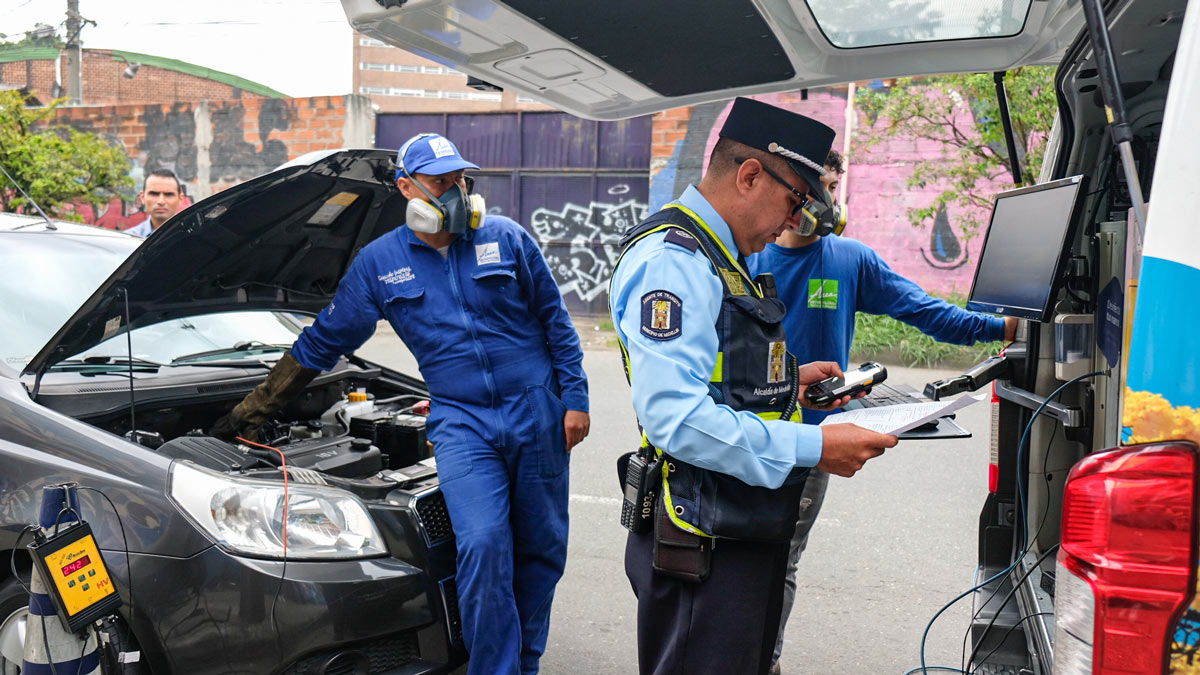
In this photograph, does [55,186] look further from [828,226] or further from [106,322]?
[828,226]

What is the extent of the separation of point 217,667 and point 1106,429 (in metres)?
2.39

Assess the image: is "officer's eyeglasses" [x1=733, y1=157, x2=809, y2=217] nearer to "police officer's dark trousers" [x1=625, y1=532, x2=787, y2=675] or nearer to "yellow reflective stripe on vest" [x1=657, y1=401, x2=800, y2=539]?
"yellow reflective stripe on vest" [x1=657, y1=401, x2=800, y2=539]

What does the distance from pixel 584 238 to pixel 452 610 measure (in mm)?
12576

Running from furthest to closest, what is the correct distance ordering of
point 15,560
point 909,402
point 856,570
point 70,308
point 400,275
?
point 856,570 → point 70,308 → point 400,275 → point 15,560 → point 909,402

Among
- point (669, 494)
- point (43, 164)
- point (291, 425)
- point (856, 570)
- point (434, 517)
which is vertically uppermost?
point (43, 164)

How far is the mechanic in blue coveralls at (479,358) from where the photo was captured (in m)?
3.17

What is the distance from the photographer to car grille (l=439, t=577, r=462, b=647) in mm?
2883

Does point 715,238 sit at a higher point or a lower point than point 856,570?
higher

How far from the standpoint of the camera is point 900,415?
215 centimetres

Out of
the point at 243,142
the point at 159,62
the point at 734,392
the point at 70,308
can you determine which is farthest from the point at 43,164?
the point at 159,62

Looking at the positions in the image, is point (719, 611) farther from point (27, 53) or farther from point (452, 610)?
point (27, 53)

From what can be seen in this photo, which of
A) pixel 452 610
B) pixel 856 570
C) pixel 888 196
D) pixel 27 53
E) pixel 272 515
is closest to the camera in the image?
pixel 272 515

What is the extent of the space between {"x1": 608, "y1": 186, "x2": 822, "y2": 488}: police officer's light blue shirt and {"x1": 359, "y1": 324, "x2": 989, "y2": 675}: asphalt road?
191 cm

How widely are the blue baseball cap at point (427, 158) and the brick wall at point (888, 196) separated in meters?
10.1
